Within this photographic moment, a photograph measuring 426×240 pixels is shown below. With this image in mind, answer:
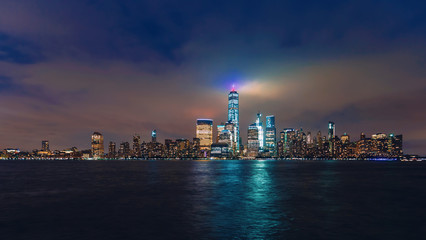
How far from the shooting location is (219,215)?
123 feet

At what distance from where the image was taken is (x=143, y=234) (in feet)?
94.7

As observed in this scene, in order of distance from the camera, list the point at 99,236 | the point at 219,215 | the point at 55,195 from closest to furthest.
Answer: the point at 99,236 → the point at 219,215 → the point at 55,195

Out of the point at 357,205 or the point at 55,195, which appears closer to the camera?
the point at 357,205

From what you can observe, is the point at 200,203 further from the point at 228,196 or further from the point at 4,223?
the point at 4,223

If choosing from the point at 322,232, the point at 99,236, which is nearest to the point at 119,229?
the point at 99,236

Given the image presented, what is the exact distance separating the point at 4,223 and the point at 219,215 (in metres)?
21.0

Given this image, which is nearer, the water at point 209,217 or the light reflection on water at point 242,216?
the water at point 209,217

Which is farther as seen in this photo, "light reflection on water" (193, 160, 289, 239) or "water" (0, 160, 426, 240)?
"light reflection on water" (193, 160, 289, 239)

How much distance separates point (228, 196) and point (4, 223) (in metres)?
31.6

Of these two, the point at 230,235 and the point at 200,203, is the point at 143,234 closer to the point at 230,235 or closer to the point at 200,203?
the point at 230,235

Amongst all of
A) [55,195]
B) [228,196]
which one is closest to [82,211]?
[55,195]

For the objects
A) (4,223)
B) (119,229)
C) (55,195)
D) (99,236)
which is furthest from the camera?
(55,195)

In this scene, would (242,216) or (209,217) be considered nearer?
(209,217)

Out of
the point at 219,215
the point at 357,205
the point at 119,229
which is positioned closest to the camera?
the point at 119,229
